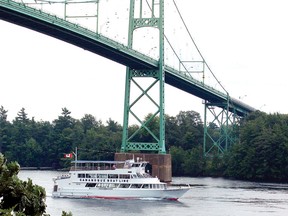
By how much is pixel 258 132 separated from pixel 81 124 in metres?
58.6

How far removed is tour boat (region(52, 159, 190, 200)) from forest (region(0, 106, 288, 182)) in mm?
20908

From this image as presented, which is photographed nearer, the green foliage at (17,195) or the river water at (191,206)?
the green foliage at (17,195)

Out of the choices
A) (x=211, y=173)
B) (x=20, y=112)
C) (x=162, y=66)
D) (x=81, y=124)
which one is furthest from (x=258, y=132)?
(x=20, y=112)

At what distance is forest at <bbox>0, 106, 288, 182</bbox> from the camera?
92.9 m

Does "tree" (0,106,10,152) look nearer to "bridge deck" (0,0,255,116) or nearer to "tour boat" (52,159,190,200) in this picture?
"bridge deck" (0,0,255,116)

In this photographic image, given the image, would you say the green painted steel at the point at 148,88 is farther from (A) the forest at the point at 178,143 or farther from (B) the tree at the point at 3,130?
(B) the tree at the point at 3,130

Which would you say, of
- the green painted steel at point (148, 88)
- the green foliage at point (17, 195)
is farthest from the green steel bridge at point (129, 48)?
the green foliage at point (17, 195)

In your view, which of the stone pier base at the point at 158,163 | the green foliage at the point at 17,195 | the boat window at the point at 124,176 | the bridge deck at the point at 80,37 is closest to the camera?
the green foliage at the point at 17,195

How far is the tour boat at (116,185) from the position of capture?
197ft

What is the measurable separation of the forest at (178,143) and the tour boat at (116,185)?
20908mm

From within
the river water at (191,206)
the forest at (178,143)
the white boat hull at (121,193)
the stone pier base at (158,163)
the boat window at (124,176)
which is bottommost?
the river water at (191,206)

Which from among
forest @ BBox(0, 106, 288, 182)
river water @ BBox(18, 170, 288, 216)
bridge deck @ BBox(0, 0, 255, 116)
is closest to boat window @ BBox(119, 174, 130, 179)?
river water @ BBox(18, 170, 288, 216)

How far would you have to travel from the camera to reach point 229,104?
357 feet

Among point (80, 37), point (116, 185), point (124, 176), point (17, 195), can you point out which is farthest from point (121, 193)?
point (17, 195)
